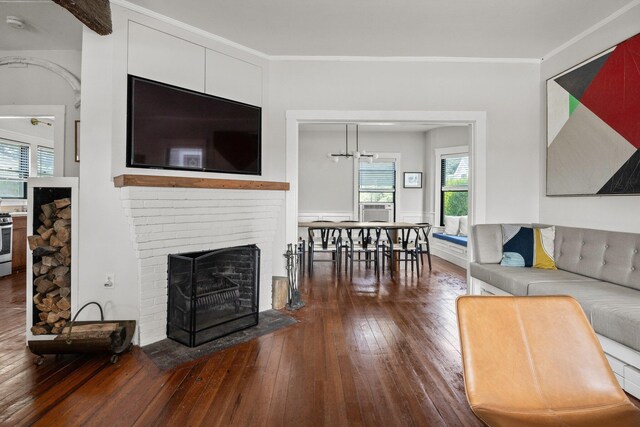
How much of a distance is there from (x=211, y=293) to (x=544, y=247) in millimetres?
3122

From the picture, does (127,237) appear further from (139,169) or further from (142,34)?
(142,34)

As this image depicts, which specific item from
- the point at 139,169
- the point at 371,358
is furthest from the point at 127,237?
the point at 371,358

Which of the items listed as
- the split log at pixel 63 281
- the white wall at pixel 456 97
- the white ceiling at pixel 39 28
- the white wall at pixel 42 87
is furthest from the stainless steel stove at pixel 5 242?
the white wall at pixel 456 97

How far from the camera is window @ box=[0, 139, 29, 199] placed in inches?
A: 191

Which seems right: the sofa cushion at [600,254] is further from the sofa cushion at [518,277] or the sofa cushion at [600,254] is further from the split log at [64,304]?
the split log at [64,304]

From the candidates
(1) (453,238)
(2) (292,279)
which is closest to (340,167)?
(1) (453,238)

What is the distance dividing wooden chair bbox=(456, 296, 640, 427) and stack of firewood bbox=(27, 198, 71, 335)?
9.30 feet

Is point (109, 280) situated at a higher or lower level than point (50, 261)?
lower

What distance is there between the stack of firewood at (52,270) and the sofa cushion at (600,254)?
14.0ft

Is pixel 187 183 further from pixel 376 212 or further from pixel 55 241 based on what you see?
pixel 376 212

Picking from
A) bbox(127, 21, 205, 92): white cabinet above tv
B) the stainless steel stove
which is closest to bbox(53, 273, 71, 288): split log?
bbox(127, 21, 205, 92): white cabinet above tv

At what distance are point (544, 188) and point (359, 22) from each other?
2613mm

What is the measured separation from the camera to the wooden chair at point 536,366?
1111mm

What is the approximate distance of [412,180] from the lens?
6965 millimetres
